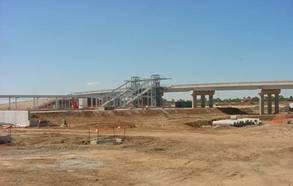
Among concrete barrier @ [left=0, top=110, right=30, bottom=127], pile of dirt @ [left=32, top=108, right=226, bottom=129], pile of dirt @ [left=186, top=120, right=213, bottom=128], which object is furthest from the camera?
pile of dirt @ [left=32, top=108, right=226, bottom=129]

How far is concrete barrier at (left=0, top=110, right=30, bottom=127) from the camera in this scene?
6462 centimetres

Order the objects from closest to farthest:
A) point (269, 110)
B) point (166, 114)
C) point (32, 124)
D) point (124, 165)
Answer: point (124, 165)
point (32, 124)
point (166, 114)
point (269, 110)

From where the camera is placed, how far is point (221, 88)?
114m

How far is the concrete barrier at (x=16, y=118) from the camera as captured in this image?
64625mm

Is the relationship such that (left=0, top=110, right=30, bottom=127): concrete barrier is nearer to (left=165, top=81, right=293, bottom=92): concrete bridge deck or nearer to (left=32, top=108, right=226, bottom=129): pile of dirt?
(left=32, top=108, right=226, bottom=129): pile of dirt

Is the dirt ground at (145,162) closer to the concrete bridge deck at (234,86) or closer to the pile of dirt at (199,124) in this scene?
the pile of dirt at (199,124)

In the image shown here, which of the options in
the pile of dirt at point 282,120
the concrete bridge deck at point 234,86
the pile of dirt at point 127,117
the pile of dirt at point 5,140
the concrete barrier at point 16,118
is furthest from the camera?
the concrete bridge deck at point 234,86

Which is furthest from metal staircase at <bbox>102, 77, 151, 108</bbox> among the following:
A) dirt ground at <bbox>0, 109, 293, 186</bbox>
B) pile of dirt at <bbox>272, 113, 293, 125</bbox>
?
dirt ground at <bbox>0, 109, 293, 186</bbox>

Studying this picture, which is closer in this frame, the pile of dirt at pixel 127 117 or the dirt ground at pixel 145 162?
the dirt ground at pixel 145 162

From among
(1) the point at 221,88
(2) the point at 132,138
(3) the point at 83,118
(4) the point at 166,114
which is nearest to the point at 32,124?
(3) the point at 83,118

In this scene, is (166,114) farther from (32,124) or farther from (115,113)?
(32,124)

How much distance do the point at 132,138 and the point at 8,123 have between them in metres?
30.7

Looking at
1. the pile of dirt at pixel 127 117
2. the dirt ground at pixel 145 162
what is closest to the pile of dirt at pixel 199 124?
the pile of dirt at pixel 127 117

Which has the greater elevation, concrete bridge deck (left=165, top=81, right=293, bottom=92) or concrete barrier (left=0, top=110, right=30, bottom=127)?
concrete bridge deck (left=165, top=81, right=293, bottom=92)
